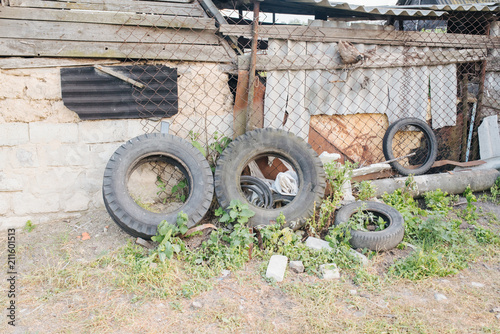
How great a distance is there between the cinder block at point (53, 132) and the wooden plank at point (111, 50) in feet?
2.43

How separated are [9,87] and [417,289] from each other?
14.4ft

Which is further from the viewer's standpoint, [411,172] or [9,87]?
[411,172]

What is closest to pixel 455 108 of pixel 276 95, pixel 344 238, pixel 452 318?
pixel 276 95

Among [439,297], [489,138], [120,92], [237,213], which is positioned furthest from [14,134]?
[489,138]

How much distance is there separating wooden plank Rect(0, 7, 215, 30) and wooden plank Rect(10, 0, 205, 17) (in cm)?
8

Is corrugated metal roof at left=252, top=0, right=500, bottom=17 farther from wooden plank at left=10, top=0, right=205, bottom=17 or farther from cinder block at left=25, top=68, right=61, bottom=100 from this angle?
cinder block at left=25, top=68, right=61, bottom=100

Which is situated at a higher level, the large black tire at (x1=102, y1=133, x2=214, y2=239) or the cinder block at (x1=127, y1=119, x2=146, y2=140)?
the cinder block at (x1=127, y1=119, x2=146, y2=140)

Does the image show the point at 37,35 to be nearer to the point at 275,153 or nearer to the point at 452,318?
the point at 275,153

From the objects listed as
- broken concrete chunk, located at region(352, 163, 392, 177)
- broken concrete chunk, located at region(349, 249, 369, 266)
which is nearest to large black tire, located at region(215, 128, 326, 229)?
broken concrete chunk, located at region(349, 249, 369, 266)

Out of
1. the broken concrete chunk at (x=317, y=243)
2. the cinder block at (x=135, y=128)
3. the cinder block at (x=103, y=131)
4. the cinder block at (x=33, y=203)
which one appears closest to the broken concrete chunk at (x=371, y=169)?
the broken concrete chunk at (x=317, y=243)

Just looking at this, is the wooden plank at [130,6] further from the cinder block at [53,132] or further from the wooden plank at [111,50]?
the cinder block at [53,132]

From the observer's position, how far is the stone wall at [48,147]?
373cm

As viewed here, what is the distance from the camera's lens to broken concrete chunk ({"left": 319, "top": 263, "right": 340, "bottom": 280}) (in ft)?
9.97

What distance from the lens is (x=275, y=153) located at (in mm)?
3955
